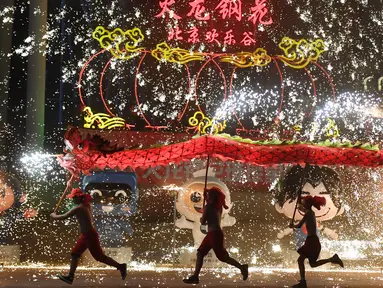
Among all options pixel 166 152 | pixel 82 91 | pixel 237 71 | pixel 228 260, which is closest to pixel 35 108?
pixel 82 91

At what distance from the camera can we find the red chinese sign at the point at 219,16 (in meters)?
14.0

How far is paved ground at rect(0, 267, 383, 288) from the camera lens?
27.9 ft

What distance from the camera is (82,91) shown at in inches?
543

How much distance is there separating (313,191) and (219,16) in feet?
17.8

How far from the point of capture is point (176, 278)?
30.7 feet

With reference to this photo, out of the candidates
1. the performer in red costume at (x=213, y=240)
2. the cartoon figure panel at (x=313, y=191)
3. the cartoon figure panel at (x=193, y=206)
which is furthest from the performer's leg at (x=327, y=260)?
the cartoon figure panel at (x=193, y=206)

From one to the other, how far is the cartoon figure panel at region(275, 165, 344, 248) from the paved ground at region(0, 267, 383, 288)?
1.12m

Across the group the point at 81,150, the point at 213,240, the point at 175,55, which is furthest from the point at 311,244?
the point at 175,55

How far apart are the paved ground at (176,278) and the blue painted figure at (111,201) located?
4.11 ft

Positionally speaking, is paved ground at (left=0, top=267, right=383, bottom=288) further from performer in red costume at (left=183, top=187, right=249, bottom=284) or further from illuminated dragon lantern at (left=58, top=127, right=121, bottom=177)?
illuminated dragon lantern at (left=58, top=127, right=121, bottom=177)

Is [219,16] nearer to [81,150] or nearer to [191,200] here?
[191,200]

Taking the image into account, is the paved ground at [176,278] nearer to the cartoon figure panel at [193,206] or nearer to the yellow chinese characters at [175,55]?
the cartoon figure panel at [193,206]

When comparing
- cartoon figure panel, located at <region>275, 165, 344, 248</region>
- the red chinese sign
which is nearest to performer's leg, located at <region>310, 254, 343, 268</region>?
cartoon figure panel, located at <region>275, 165, 344, 248</region>

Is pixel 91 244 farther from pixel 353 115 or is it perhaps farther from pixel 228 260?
pixel 353 115
